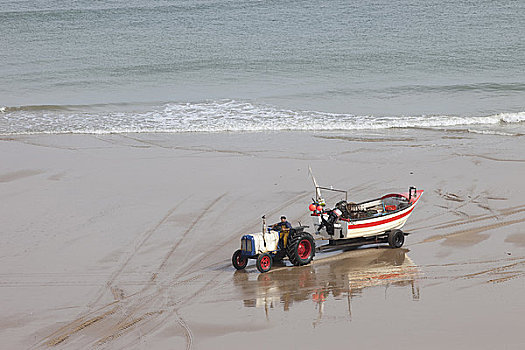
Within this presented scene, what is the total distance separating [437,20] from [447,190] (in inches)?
1213

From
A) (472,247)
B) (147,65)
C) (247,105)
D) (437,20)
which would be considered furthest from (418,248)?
(437,20)

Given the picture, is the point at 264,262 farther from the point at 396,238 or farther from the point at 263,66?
the point at 263,66

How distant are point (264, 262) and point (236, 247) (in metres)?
1.41

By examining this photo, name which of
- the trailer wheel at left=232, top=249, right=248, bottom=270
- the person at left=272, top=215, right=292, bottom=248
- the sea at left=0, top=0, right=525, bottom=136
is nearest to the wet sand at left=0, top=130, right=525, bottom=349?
the trailer wheel at left=232, top=249, right=248, bottom=270

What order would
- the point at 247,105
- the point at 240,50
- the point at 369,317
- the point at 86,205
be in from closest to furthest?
the point at 369,317, the point at 86,205, the point at 247,105, the point at 240,50

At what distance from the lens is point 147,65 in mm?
35938

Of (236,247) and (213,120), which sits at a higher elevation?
(213,120)

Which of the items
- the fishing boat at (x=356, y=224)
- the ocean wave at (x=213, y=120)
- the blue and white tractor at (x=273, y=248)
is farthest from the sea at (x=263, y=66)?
the blue and white tractor at (x=273, y=248)

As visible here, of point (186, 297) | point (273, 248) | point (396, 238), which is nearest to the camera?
point (186, 297)

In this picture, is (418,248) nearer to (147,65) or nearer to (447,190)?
(447,190)

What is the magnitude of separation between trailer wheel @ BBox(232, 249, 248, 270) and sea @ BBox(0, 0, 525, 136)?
11.6 meters

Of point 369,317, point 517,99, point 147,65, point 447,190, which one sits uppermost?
point 147,65

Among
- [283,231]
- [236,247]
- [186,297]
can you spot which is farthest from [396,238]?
[186,297]

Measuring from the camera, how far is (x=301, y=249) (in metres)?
12.0
